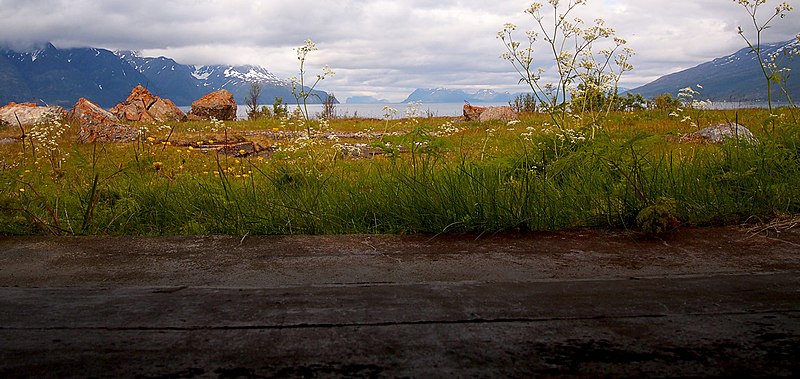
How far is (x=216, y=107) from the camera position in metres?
20.5

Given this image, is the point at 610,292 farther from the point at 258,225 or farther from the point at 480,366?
the point at 258,225

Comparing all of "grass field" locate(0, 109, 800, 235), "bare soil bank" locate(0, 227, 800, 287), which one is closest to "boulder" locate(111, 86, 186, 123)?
"grass field" locate(0, 109, 800, 235)

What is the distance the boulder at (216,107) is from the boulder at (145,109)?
1.88 ft

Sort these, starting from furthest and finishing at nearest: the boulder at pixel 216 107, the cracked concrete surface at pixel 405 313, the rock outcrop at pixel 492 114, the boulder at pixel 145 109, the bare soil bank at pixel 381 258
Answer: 1. the boulder at pixel 216 107
2. the boulder at pixel 145 109
3. the rock outcrop at pixel 492 114
4. the bare soil bank at pixel 381 258
5. the cracked concrete surface at pixel 405 313

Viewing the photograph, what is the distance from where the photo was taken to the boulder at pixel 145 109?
1919 centimetres

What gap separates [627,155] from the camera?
3.68 m

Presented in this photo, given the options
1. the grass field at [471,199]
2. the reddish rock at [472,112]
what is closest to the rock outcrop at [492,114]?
the reddish rock at [472,112]

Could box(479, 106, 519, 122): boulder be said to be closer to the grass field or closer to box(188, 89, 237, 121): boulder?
box(188, 89, 237, 121): boulder

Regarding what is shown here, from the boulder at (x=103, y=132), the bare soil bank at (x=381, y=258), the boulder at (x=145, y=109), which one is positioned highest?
the boulder at (x=145, y=109)

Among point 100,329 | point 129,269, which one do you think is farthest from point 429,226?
point 100,329

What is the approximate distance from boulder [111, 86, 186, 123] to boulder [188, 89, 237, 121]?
0.57 meters

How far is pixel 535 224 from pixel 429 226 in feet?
1.47

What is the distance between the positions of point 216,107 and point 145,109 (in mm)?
2166

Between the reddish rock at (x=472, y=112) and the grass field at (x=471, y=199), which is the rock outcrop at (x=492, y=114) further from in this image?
the grass field at (x=471, y=199)
